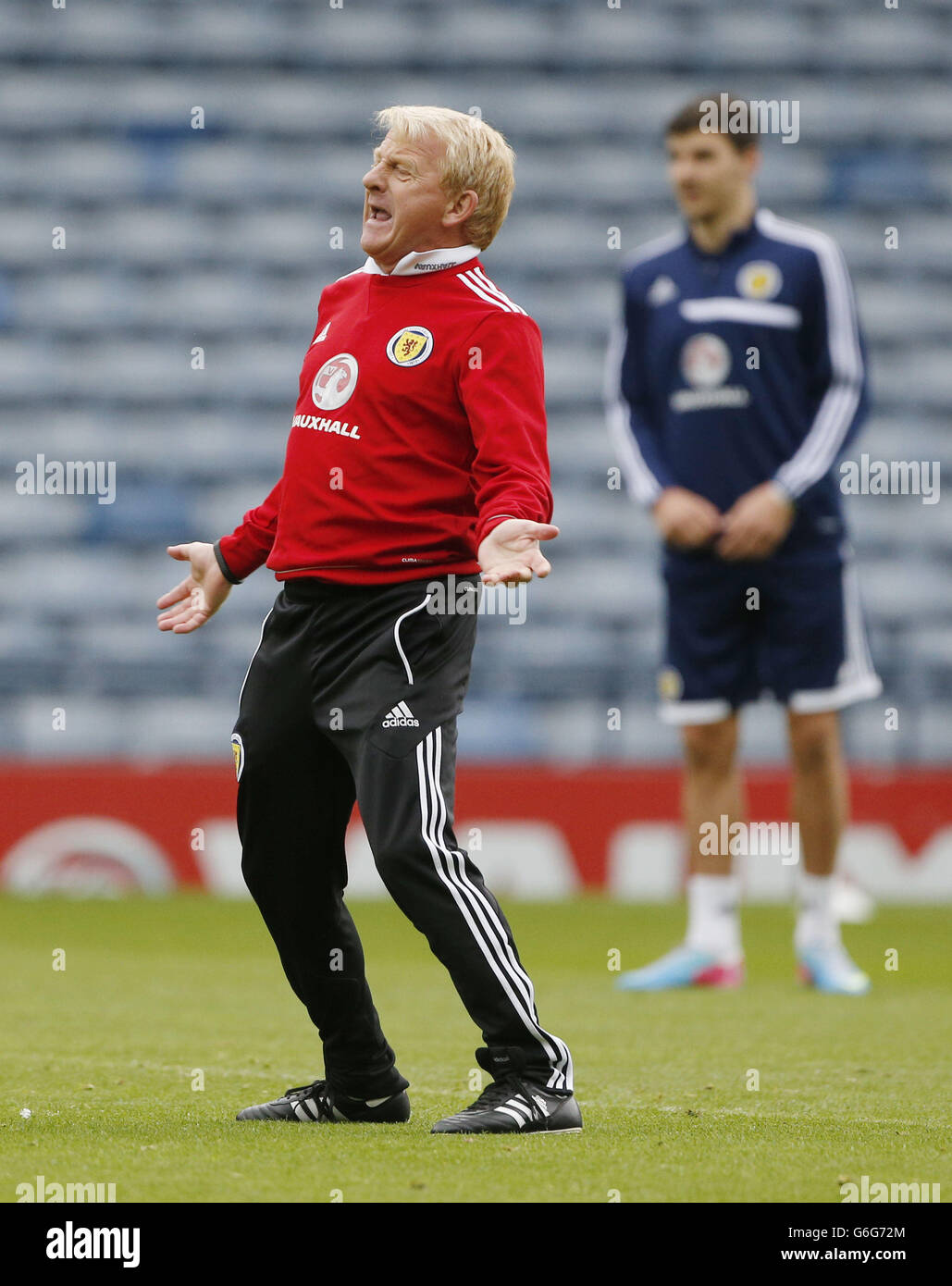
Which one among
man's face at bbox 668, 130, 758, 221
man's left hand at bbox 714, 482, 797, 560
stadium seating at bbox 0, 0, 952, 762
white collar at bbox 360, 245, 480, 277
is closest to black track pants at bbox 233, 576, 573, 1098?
white collar at bbox 360, 245, 480, 277

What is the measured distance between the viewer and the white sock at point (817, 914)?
15.3 ft

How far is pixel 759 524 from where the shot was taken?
4617 millimetres

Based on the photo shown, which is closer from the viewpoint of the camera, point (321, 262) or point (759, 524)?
point (759, 524)

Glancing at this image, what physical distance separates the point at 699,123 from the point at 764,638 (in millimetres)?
1326

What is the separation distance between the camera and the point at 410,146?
2707 millimetres

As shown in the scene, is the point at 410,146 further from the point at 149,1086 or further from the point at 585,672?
the point at 585,672

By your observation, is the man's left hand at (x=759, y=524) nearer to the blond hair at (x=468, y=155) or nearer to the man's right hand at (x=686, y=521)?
the man's right hand at (x=686, y=521)

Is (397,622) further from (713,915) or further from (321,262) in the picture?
(321,262)

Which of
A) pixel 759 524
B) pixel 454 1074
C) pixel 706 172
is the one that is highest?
pixel 706 172

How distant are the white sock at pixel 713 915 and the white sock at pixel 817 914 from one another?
0.56 ft

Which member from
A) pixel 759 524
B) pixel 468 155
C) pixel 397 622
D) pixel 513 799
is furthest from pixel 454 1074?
pixel 513 799

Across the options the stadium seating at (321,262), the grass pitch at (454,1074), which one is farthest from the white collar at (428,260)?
the stadium seating at (321,262)

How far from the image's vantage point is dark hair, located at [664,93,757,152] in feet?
16.0
